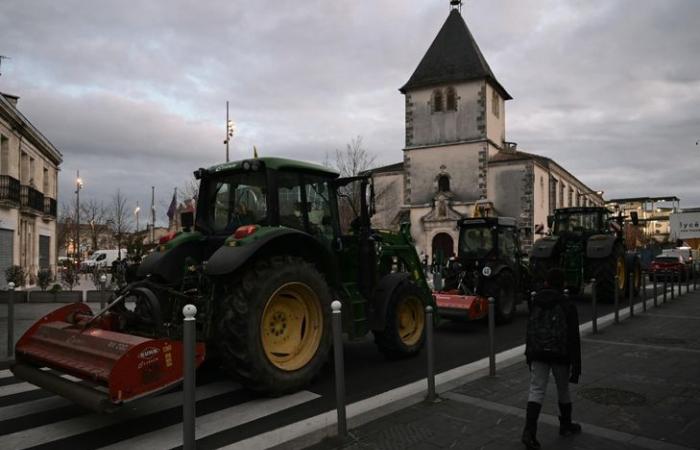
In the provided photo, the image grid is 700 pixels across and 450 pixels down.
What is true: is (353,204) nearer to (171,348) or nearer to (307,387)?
(307,387)

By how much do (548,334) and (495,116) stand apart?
38157mm

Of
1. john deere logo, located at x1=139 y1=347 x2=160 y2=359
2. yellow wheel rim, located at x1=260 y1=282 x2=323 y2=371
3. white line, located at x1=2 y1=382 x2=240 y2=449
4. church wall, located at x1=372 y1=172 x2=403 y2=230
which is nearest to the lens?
john deere logo, located at x1=139 y1=347 x2=160 y2=359

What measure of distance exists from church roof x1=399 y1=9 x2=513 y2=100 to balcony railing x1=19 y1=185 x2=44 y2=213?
26.1 meters

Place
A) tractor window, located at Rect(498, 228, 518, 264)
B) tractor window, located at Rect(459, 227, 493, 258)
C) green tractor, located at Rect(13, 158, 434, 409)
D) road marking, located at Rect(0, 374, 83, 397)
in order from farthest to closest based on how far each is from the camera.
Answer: tractor window, located at Rect(459, 227, 493, 258)
tractor window, located at Rect(498, 228, 518, 264)
road marking, located at Rect(0, 374, 83, 397)
green tractor, located at Rect(13, 158, 434, 409)

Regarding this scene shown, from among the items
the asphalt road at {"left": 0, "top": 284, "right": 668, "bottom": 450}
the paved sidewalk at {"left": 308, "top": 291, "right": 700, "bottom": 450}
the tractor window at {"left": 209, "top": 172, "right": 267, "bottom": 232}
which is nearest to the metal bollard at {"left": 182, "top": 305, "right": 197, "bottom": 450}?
the asphalt road at {"left": 0, "top": 284, "right": 668, "bottom": 450}

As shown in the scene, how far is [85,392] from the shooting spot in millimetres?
4266

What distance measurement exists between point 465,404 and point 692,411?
2234 mm

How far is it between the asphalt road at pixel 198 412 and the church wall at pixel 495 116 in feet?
111

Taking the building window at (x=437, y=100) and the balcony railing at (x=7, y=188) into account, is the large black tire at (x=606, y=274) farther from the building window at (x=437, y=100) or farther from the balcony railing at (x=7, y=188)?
the building window at (x=437, y=100)

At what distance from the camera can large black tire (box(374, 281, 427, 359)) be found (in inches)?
281

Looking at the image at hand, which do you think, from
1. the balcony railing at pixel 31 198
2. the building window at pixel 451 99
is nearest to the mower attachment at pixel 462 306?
the balcony railing at pixel 31 198

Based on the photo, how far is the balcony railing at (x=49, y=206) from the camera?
2698cm

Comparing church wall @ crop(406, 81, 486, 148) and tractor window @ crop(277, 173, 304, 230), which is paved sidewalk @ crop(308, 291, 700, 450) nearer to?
tractor window @ crop(277, 173, 304, 230)

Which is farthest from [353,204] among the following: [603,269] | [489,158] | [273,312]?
[489,158]
